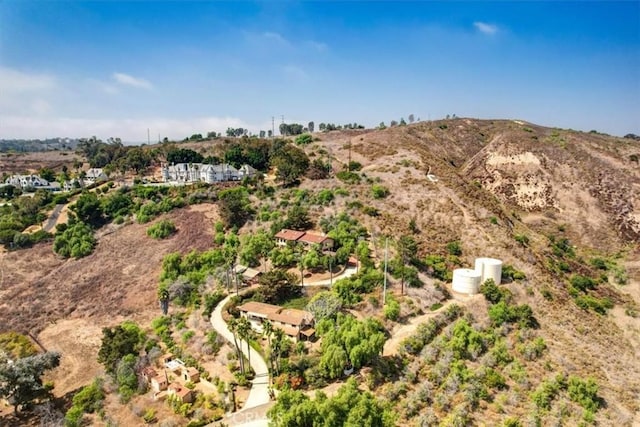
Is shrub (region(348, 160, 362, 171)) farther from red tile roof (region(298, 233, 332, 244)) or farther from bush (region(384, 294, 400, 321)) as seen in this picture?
bush (region(384, 294, 400, 321))

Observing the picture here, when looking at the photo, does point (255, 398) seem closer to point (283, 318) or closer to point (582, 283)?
point (283, 318)

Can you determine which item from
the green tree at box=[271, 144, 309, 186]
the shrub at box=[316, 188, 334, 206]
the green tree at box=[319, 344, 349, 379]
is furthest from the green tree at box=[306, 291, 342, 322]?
the green tree at box=[271, 144, 309, 186]

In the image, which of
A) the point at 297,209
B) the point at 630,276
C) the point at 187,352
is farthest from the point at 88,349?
the point at 630,276

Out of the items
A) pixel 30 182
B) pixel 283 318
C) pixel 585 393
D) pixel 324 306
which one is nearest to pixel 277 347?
pixel 283 318

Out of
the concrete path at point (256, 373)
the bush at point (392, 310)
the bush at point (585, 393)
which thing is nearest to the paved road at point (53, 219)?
the concrete path at point (256, 373)

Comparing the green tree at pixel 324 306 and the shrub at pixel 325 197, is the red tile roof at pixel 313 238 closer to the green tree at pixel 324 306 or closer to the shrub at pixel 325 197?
the green tree at pixel 324 306
